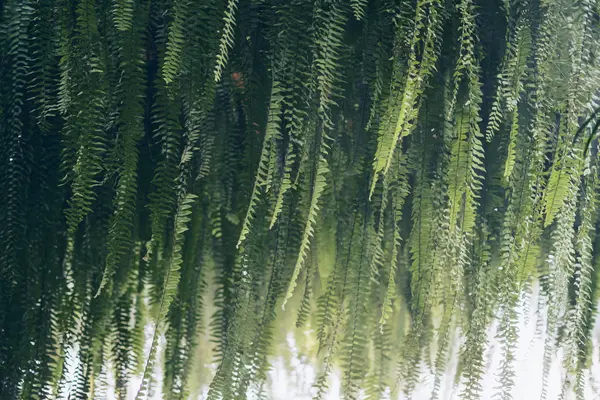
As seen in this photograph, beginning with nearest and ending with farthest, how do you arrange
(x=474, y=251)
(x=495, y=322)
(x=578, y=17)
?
(x=578, y=17)
(x=474, y=251)
(x=495, y=322)

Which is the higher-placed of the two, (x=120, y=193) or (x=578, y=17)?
(x=578, y=17)

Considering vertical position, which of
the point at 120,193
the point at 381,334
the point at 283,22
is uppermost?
the point at 283,22

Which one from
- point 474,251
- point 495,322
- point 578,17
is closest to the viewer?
point 578,17

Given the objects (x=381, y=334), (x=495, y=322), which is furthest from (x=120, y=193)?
(x=495, y=322)

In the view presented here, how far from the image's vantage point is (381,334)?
108cm

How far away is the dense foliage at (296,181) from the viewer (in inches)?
36.5

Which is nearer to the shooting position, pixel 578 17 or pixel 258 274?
pixel 578 17

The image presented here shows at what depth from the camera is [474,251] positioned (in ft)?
3.35

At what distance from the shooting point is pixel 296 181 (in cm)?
92

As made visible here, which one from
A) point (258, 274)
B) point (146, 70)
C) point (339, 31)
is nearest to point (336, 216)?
point (258, 274)

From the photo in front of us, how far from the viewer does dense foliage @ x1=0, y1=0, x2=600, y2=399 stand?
3.04 ft

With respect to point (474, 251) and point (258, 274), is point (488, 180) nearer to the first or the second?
point (474, 251)

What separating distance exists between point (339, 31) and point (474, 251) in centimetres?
42

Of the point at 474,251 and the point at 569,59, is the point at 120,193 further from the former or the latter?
the point at 569,59
